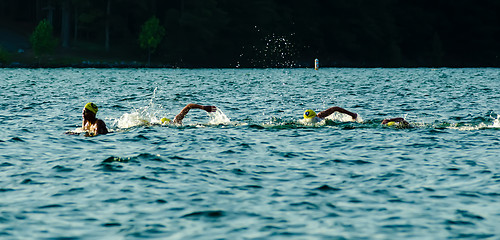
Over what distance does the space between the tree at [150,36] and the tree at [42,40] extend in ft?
51.2

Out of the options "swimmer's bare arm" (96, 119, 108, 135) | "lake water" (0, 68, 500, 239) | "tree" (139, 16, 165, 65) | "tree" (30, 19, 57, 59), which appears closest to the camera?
"lake water" (0, 68, 500, 239)

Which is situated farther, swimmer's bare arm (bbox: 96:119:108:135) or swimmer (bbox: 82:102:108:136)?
swimmer's bare arm (bbox: 96:119:108:135)

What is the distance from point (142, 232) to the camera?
9.14 m

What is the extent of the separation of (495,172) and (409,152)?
9.45ft

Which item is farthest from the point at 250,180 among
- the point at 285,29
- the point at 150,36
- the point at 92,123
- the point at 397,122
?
the point at 285,29

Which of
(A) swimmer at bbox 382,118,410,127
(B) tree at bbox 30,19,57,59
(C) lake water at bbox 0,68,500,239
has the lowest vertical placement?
(C) lake water at bbox 0,68,500,239

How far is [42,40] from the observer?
92.0 metres

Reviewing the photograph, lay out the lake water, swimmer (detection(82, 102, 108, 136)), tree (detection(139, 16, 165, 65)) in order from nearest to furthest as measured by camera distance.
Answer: the lake water, swimmer (detection(82, 102, 108, 136)), tree (detection(139, 16, 165, 65))

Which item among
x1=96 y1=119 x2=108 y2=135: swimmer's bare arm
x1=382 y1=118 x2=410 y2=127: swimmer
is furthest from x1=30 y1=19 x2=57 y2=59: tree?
x1=382 y1=118 x2=410 y2=127: swimmer

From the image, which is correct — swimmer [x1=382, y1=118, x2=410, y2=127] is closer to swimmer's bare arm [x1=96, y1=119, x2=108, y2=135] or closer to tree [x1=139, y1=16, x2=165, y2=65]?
swimmer's bare arm [x1=96, y1=119, x2=108, y2=135]

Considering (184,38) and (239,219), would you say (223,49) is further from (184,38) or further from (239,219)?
(239,219)

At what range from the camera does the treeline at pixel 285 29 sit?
362 ft

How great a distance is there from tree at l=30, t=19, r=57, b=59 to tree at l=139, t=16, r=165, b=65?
1560 cm

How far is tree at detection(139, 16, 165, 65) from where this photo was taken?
342 ft
